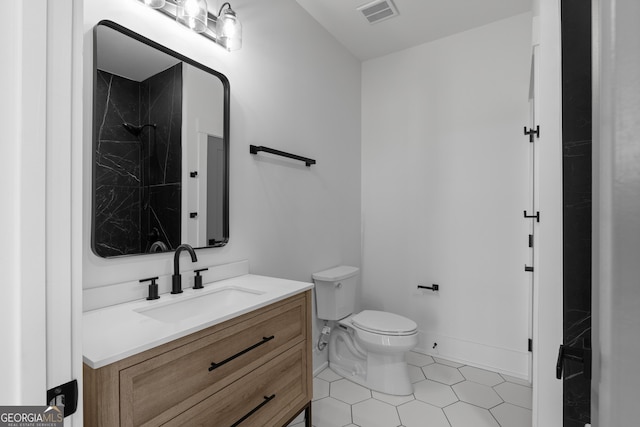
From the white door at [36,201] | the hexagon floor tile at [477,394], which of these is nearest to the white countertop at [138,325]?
the white door at [36,201]

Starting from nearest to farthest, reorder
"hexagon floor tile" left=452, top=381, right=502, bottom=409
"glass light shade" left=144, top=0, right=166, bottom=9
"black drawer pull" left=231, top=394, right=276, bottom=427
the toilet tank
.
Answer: "black drawer pull" left=231, top=394, right=276, bottom=427 → "glass light shade" left=144, top=0, right=166, bottom=9 → "hexagon floor tile" left=452, top=381, right=502, bottom=409 → the toilet tank

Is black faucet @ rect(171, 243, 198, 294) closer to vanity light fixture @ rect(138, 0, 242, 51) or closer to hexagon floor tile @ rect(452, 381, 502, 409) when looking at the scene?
vanity light fixture @ rect(138, 0, 242, 51)

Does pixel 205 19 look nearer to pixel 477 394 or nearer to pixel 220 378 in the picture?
pixel 220 378

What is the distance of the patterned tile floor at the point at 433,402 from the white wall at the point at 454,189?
0.81ft

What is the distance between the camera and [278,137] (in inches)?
81.4

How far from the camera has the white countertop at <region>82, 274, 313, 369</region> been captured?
84 cm

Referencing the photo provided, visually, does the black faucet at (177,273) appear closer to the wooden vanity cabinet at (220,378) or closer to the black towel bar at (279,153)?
the wooden vanity cabinet at (220,378)

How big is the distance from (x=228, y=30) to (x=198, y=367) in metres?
1.53

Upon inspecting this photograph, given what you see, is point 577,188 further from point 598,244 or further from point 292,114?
point 292,114

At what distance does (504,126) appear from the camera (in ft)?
7.88

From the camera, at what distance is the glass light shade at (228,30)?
5.17ft

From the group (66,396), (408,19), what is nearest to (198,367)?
(66,396)

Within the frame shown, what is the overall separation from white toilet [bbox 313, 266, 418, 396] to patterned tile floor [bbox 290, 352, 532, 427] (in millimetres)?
74

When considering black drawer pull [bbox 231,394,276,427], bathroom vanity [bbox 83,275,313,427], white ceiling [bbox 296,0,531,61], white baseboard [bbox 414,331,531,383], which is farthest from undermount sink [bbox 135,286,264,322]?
white ceiling [bbox 296,0,531,61]
